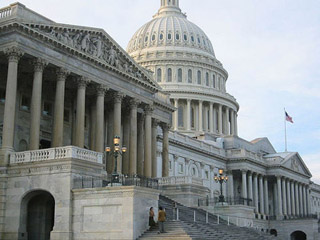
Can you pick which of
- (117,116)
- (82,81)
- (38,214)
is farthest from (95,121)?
(38,214)

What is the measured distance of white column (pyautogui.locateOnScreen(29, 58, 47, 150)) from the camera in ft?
140

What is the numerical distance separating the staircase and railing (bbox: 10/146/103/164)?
6923 mm

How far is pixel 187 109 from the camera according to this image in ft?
400

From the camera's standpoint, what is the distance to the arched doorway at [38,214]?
125 ft

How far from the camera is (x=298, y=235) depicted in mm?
102250

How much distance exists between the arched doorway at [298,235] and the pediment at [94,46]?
53.4 m

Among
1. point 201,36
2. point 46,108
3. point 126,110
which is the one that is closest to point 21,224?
point 46,108

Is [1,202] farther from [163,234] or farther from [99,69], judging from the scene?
[99,69]

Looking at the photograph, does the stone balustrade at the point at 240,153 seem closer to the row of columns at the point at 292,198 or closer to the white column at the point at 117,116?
the row of columns at the point at 292,198

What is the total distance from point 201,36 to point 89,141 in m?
84.1

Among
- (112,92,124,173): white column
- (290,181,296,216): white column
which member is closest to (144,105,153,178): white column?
(112,92,124,173): white column

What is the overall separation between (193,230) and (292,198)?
3347 inches

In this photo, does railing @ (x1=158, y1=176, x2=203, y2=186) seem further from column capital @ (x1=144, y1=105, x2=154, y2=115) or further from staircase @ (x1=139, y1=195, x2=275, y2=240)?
column capital @ (x1=144, y1=105, x2=154, y2=115)

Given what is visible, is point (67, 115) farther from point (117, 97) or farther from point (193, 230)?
point (193, 230)
